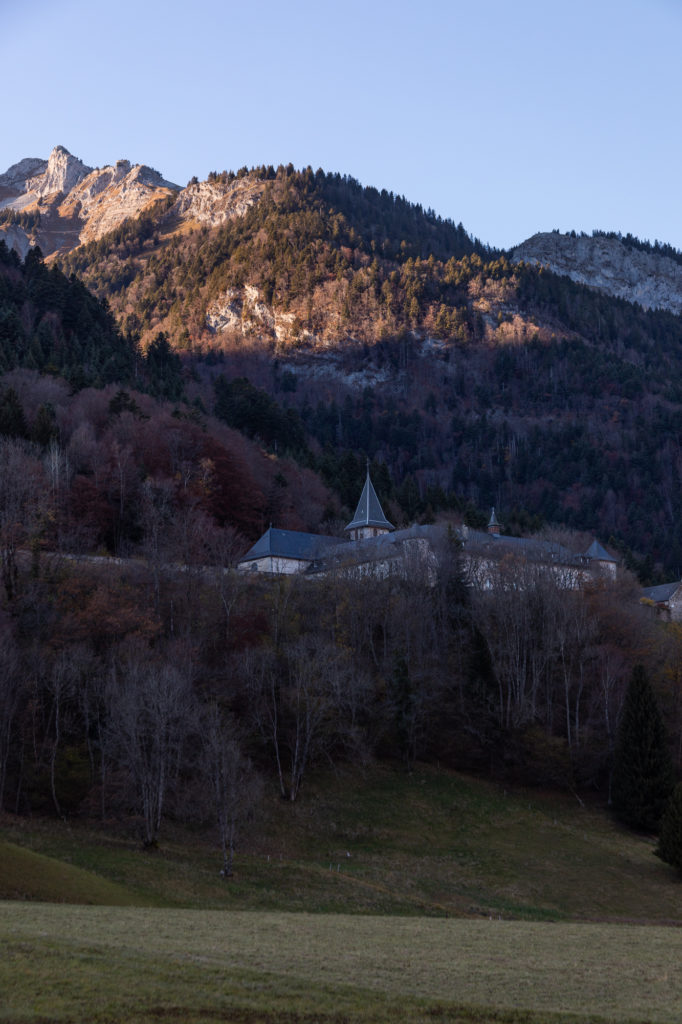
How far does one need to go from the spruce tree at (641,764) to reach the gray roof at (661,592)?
37.4 metres

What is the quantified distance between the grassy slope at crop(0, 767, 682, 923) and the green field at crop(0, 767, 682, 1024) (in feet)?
0.42

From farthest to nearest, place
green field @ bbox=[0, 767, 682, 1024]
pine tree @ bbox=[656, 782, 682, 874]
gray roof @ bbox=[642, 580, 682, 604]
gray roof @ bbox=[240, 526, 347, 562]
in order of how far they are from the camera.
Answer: gray roof @ bbox=[642, 580, 682, 604] → gray roof @ bbox=[240, 526, 347, 562] → pine tree @ bbox=[656, 782, 682, 874] → green field @ bbox=[0, 767, 682, 1024]

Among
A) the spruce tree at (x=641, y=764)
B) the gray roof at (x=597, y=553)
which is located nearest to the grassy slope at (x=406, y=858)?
the spruce tree at (x=641, y=764)

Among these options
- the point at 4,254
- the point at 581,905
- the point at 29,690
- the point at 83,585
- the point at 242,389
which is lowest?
the point at 581,905

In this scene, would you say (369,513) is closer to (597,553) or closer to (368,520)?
(368,520)

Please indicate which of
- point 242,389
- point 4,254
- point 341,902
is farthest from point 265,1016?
point 4,254

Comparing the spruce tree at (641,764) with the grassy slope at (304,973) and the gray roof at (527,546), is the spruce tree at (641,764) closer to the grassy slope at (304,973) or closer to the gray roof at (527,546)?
the gray roof at (527,546)

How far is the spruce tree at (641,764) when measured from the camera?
5088 cm

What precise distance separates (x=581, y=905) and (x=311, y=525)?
5382 centimetres

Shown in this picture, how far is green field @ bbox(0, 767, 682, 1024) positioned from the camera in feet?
47.7

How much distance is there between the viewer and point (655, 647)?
64.2 meters

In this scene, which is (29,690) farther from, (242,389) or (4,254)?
(4,254)

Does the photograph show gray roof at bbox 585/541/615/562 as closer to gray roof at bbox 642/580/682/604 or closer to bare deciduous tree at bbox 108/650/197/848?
gray roof at bbox 642/580/682/604

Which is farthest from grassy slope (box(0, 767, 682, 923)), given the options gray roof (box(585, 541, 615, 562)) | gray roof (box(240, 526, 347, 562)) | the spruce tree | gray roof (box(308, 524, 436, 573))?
gray roof (box(585, 541, 615, 562))
